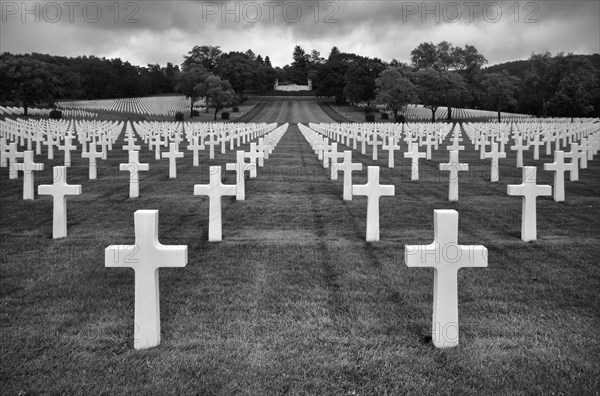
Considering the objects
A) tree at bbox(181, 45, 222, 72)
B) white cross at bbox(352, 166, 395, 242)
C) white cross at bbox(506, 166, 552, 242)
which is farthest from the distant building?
white cross at bbox(506, 166, 552, 242)

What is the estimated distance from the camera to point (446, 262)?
13.9 ft

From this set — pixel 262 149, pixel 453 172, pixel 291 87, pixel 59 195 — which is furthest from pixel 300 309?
→ pixel 291 87

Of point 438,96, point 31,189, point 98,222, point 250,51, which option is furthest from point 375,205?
point 250,51

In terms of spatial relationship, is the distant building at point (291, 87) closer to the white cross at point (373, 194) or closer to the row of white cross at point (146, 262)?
the white cross at point (373, 194)

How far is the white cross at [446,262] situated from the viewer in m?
4.20

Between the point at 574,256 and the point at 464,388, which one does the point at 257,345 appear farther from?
the point at 574,256

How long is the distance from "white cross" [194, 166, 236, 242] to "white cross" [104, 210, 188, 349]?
343 cm

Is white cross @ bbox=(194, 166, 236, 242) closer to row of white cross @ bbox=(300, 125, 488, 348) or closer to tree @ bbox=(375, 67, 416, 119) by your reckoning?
row of white cross @ bbox=(300, 125, 488, 348)

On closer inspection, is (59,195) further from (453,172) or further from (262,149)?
(262,149)

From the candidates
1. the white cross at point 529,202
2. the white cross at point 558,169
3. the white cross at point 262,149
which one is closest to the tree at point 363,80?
the white cross at point 262,149

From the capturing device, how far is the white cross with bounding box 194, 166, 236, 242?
302 inches

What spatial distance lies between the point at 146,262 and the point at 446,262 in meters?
2.29

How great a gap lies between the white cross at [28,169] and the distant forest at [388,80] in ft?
183

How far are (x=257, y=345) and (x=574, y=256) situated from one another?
452cm
